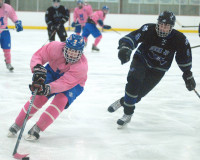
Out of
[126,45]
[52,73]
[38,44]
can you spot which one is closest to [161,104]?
[126,45]

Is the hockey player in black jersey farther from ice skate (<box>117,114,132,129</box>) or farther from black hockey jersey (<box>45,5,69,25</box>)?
black hockey jersey (<box>45,5,69,25</box>)

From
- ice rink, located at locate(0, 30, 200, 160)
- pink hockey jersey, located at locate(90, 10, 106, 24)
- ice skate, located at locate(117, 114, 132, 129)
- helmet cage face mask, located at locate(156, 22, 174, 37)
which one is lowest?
ice rink, located at locate(0, 30, 200, 160)

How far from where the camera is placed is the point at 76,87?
265cm

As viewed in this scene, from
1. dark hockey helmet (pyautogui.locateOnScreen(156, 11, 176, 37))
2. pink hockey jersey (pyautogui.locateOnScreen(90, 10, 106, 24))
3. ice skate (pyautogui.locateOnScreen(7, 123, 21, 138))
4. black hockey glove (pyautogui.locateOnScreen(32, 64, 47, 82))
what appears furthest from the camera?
pink hockey jersey (pyautogui.locateOnScreen(90, 10, 106, 24))

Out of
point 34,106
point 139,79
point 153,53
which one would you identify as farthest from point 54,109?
point 153,53

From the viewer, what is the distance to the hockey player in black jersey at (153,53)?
2.85m

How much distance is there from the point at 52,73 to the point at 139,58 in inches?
28.5

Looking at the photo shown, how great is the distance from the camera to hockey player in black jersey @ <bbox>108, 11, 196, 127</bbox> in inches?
112

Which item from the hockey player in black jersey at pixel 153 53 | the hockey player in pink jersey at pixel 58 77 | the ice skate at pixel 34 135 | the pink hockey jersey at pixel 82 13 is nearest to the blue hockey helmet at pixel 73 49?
the hockey player in pink jersey at pixel 58 77

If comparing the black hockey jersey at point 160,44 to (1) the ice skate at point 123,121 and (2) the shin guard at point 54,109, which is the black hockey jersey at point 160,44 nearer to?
(1) the ice skate at point 123,121

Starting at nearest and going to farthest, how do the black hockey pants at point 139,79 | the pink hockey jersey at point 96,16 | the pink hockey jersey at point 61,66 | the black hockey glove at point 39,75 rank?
1. the black hockey glove at point 39,75
2. the pink hockey jersey at point 61,66
3. the black hockey pants at point 139,79
4. the pink hockey jersey at point 96,16

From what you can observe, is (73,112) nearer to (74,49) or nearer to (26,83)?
(74,49)

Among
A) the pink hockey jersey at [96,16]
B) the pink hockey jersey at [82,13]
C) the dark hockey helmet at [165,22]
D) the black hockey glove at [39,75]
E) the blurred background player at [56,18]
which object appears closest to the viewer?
the black hockey glove at [39,75]

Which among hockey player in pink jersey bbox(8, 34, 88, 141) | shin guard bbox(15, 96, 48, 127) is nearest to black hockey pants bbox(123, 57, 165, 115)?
hockey player in pink jersey bbox(8, 34, 88, 141)
